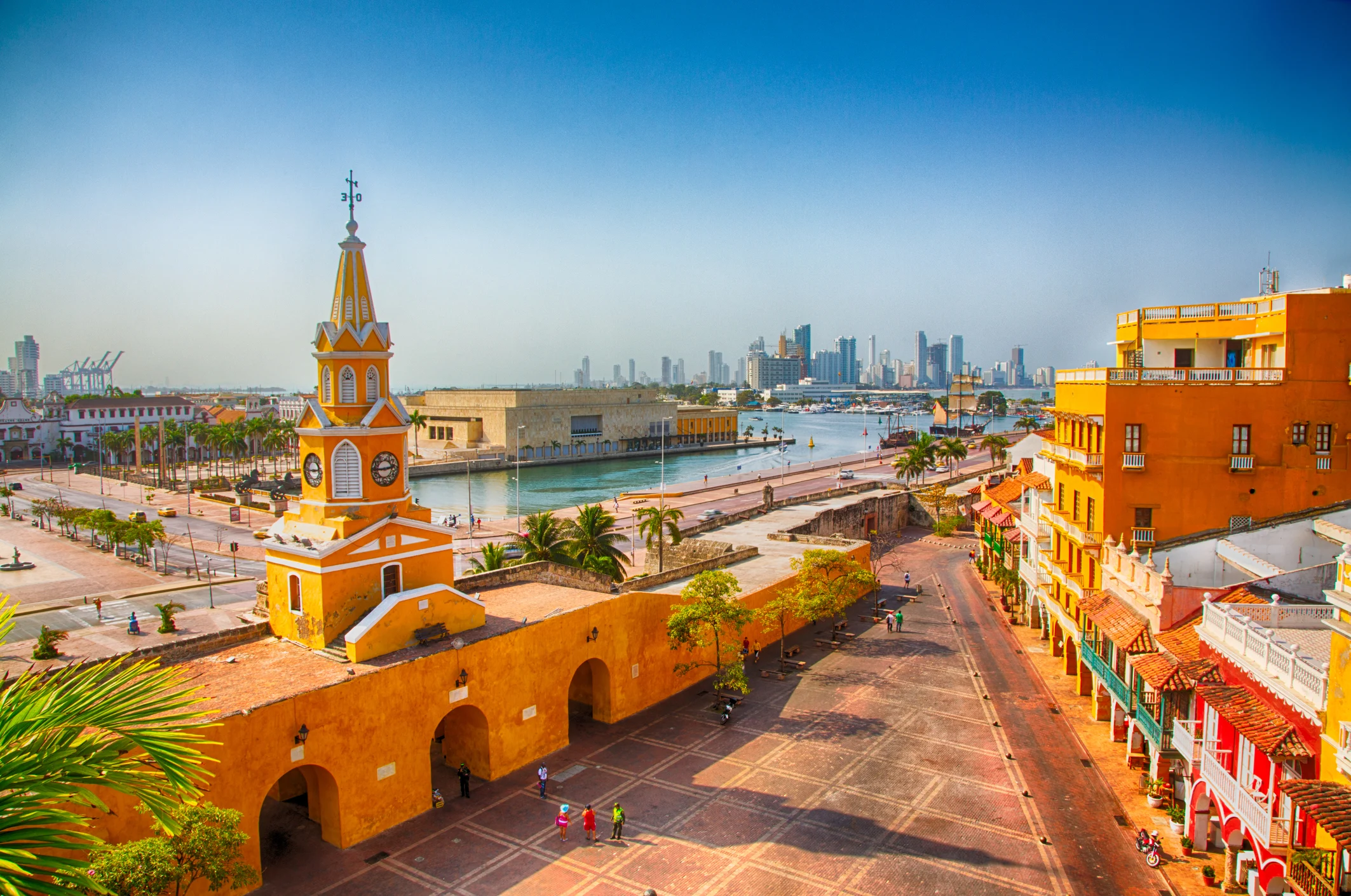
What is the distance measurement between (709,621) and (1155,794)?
13248mm

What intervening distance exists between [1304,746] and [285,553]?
22.5 meters

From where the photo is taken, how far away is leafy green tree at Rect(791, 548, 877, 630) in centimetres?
3331

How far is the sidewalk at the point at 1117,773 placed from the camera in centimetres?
1861

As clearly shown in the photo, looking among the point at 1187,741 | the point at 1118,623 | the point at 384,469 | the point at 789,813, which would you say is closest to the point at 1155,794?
the point at 1187,741

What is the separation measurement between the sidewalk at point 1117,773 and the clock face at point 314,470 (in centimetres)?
2211

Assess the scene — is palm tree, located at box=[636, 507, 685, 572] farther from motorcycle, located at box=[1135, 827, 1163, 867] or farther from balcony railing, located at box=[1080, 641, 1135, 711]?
motorcycle, located at box=[1135, 827, 1163, 867]

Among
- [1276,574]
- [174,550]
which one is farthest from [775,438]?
[1276,574]

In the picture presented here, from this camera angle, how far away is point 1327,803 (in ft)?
41.8

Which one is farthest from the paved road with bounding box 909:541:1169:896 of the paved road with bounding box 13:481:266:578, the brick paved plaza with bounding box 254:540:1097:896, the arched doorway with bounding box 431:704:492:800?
the paved road with bounding box 13:481:266:578

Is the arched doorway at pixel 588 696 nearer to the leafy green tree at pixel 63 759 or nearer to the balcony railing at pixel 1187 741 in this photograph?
the balcony railing at pixel 1187 741

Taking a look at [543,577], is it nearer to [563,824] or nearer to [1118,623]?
[563,824]

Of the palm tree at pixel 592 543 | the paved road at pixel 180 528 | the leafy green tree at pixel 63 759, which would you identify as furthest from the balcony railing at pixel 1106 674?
the paved road at pixel 180 528

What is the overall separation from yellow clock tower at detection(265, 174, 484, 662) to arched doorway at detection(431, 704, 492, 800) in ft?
8.13

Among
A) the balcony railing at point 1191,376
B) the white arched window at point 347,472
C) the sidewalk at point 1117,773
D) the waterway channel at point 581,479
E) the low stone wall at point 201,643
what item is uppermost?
the balcony railing at point 1191,376
